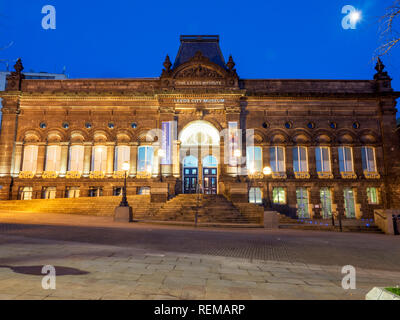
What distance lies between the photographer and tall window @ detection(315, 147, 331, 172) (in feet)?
90.3

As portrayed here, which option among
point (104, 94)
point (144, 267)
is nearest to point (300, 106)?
point (104, 94)

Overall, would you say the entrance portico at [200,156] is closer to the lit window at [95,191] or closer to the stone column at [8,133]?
the lit window at [95,191]

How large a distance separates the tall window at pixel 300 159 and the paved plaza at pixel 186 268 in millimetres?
18209

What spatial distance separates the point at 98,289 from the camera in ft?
13.1

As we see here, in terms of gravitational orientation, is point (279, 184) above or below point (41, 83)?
below

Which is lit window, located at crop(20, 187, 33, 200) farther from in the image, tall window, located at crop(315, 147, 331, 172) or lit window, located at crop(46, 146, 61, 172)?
tall window, located at crop(315, 147, 331, 172)

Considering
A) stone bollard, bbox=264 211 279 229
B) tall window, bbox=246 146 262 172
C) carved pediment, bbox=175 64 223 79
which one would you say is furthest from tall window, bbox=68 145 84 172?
stone bollard, bbox=264 211 279 229

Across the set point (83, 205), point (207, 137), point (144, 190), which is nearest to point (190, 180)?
point (144, 190)

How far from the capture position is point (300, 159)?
91.2 ft

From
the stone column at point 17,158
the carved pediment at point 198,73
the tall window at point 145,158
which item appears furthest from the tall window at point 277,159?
the stone column at point 17,158

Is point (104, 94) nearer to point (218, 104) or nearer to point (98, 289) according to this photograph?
point (218, 104)
